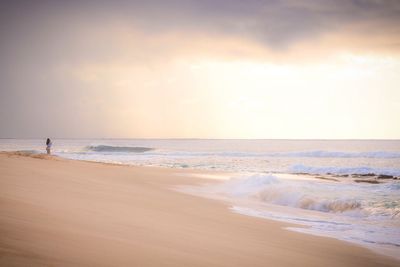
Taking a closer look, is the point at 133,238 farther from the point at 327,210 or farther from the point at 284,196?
the point at 284,196

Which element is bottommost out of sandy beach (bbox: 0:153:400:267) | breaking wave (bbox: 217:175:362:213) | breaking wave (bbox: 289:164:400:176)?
breaking wave (bbox: 289:164:400:176)

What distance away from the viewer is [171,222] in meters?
5.01

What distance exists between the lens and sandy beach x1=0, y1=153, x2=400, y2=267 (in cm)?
259

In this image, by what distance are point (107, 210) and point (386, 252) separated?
175 inches

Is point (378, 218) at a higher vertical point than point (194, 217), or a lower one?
lower

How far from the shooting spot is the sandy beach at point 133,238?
259 centimetres

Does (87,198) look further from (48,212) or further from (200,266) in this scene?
(200,266)

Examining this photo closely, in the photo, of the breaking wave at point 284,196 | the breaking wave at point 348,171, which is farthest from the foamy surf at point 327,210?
the breaking wave at point 348,171

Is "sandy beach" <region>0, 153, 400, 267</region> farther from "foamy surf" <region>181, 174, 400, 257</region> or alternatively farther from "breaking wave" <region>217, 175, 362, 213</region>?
"breaking wave" <region>217, 175, 362, 213</region>

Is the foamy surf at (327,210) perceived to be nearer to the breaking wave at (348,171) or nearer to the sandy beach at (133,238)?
the sandy beach at (133,238)

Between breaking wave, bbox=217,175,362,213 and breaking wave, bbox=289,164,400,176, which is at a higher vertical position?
breaking wave, bbox=217,175,362,213

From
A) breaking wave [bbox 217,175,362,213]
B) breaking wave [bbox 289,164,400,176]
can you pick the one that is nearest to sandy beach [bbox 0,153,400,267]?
breaking wave [bbox 217,175,362,213]

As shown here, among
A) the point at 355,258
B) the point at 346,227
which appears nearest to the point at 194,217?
the point at 355,258

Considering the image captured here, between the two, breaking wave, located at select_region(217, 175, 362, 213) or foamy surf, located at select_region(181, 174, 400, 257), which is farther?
breaking wave, located at select_region(217, 175, 362, 213)
